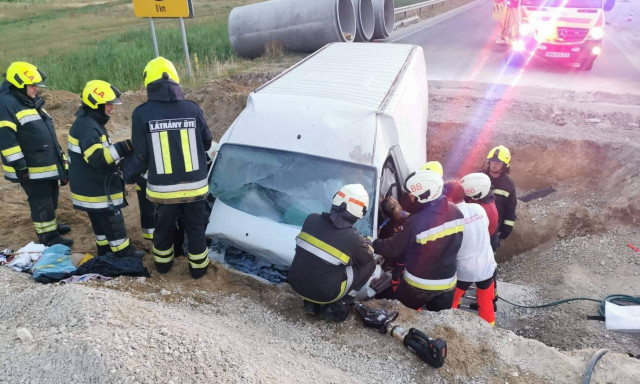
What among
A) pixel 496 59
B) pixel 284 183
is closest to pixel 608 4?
pixel 496 59

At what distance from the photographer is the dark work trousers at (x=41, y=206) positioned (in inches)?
197

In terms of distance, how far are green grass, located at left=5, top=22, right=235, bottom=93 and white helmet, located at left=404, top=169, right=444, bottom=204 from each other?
8796 millimetres

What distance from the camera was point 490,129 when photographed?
8.03 m

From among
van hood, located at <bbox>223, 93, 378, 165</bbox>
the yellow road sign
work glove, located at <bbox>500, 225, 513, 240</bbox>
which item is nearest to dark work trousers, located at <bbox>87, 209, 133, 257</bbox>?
van hood, located at <bbox>223, 93, 378, 165</bbox>

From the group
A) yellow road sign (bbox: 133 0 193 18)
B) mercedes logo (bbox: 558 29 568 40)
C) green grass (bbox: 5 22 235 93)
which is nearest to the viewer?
yellow road sign (bbox: 133 0 193 18)

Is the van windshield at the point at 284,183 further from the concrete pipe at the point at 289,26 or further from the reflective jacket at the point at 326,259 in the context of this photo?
the concrete pipe at the point at 289,26

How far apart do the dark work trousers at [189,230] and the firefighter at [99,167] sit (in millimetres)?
709

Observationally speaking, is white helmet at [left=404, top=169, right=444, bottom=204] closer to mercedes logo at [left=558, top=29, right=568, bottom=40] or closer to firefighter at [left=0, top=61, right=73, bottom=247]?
firefighter at [left=0, top=61, right=73, bottom=247]

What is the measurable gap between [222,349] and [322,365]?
2.34 feet

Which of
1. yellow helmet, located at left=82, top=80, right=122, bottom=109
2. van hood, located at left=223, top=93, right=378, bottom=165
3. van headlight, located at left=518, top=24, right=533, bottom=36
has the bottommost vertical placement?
van hood, located at left=223, top=93, right=378, bottom=165

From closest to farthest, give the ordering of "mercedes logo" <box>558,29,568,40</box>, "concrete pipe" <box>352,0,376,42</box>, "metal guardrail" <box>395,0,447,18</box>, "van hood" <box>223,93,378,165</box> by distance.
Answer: "van hood" <box>223,93,378,165</box>
"mercedes logo" <box>558,29,568,40</box>
"concrete pipe" <box>352,0,376,42</box>
"metal guardrail" <box>395,0,447,18</box>

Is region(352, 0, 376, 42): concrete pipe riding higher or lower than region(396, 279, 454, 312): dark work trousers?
higher

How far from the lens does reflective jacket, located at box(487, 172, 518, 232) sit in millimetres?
5117

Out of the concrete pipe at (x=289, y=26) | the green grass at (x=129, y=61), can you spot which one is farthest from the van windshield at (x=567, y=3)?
the green grass at (x=129, y=61)
